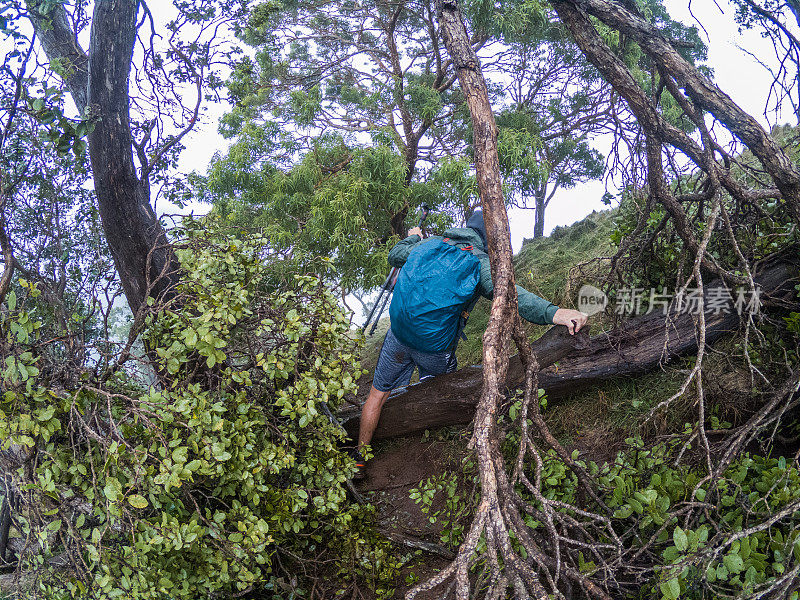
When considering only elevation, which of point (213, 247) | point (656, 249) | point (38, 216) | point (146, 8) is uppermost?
point (146, 8)

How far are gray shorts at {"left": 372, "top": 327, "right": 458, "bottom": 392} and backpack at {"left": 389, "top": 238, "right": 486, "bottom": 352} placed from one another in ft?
0.71

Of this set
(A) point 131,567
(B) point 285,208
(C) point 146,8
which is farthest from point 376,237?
(A) point 131,567

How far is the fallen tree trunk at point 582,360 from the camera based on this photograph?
12.7ft

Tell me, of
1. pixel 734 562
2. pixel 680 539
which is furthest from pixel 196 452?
pixel 734 562

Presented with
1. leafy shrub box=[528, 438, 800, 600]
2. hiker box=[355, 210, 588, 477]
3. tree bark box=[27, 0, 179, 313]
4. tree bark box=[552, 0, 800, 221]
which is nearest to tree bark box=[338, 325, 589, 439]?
hiker box=[355, 210, 588, 477]

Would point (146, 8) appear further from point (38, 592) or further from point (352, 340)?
point (38, 592)

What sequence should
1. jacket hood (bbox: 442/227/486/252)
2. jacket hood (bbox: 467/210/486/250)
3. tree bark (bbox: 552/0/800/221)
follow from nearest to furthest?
tree bark (bbox: 552/0/800/221) → jacket hood (bbox: 442/227/486/252) → jacket hood (bbox: 467/210/486/250)

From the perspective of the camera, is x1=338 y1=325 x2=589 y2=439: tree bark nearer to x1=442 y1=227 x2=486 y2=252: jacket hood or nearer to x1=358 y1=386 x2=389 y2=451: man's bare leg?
x1=358 y1=386 x2=389 y2=451: man's bare leg

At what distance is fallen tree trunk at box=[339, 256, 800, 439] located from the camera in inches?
152

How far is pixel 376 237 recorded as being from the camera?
25.2ft

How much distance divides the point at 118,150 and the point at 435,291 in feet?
8.83

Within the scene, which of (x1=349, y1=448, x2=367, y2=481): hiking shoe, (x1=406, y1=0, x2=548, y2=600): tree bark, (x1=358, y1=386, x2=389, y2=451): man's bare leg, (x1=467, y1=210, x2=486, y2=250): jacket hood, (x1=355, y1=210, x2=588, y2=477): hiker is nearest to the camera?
(x1=406, y1=0, x2=548, y2=600): tree bark

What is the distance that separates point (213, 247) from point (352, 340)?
116 centimetres

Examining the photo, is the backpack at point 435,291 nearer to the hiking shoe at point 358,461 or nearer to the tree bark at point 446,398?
the tree bark at point 446,398
